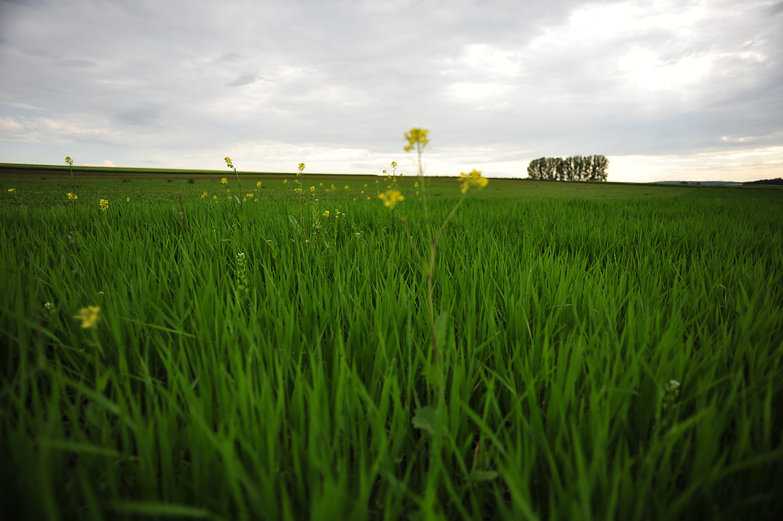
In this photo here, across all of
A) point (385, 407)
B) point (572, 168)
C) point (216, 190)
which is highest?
point (572, 168)

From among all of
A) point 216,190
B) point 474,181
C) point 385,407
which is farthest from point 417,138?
point 216,190

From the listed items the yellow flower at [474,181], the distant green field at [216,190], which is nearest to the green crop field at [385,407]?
the yellow flower at [474,181]

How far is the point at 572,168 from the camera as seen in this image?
3366 inches

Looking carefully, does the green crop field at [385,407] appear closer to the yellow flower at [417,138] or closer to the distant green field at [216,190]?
the yellow flower at [417,138]

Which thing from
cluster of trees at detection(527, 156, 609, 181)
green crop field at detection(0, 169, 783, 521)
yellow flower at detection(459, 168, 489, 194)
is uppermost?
cluster of trees at detection(527, 156, 609, 181)

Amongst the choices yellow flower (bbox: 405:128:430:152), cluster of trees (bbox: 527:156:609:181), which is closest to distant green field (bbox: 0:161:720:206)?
yellow flower (bbox: 405:128:430:152)

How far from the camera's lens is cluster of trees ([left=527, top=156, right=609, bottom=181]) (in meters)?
84.2

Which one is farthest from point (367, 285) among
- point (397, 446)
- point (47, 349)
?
point (47, 349)

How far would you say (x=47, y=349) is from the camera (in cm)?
125

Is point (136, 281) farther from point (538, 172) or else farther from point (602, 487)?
point (538, 172)

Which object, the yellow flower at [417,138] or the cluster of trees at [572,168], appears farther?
the cluster of trees at [572,168]

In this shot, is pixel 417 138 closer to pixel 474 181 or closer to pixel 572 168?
pixel 474 181

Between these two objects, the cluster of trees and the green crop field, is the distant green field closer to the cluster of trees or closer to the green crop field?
the green crop field

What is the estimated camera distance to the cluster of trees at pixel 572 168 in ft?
276
